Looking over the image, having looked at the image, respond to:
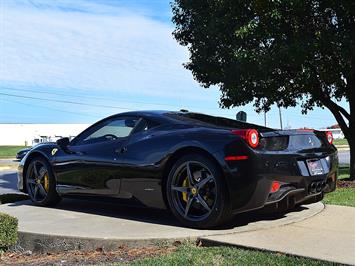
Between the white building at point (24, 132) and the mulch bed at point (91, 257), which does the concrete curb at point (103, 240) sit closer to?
the mulch bed at point (91, 257)

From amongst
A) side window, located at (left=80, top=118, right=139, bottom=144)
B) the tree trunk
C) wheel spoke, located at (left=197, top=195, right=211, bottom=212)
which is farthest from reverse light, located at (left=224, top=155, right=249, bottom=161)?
the tree trunk

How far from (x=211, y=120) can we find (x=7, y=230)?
2606 millimetres

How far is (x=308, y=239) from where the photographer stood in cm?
511

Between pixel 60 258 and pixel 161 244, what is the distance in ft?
3.35

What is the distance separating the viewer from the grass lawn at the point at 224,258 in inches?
172

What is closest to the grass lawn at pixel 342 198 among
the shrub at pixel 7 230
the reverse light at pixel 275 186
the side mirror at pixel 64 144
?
the reverse light at pixel 275 186

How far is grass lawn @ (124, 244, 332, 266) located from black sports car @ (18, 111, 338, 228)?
2.46 ft

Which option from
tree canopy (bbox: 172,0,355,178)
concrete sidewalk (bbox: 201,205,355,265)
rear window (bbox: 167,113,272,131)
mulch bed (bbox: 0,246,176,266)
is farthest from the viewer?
tree canopy (bbox: 172,0,355,178)

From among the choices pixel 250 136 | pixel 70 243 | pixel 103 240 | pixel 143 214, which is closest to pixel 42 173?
pixel 143 214

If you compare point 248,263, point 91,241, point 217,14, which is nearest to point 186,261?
point 248,263

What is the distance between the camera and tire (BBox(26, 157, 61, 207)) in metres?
7.48

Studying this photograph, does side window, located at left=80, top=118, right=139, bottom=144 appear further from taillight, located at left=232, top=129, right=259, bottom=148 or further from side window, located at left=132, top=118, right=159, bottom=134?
taillight, located at left=232, top=129, right=259, bottom=148

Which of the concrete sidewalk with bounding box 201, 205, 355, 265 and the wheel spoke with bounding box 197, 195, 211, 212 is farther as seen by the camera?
the wheel spoke with bounding box 197, 195, 211, 212

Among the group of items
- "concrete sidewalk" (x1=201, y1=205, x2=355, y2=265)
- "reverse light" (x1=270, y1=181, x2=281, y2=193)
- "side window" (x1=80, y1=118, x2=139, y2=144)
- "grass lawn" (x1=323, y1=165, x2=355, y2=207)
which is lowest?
"concrete sidewalk" (x1=201, y1=205, x2=355, y2=265)
